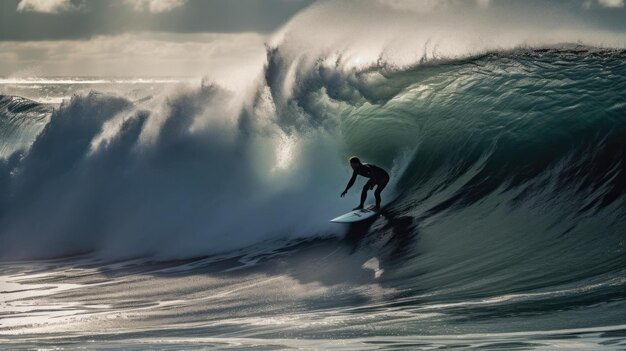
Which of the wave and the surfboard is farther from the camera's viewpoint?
the wave

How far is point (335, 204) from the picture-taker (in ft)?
49.6

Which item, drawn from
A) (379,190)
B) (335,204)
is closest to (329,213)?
(335,204)

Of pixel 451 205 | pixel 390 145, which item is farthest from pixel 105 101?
pixel 451 205

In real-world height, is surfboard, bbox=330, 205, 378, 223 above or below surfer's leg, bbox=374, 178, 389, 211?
below

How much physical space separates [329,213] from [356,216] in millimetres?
1129

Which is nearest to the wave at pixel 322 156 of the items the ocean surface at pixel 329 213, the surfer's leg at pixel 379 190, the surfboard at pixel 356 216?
the ocean surface at pixel 329 213

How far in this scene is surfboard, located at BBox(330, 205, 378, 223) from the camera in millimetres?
13812

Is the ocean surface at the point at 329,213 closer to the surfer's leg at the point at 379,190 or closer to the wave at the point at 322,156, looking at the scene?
the wave at the point at 322,156

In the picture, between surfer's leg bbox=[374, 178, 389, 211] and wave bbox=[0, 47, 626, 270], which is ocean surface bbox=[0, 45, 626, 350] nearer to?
wave bbox=[0, 47, 626, 270]

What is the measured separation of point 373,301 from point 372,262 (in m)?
2.18

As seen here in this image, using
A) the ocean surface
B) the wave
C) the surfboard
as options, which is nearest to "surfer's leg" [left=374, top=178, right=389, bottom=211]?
the surfboard

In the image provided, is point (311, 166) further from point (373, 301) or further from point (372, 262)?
point (373, 301)

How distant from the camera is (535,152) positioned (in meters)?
14.4

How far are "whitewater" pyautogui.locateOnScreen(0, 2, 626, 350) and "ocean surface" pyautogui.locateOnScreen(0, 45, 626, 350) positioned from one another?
40 mm
